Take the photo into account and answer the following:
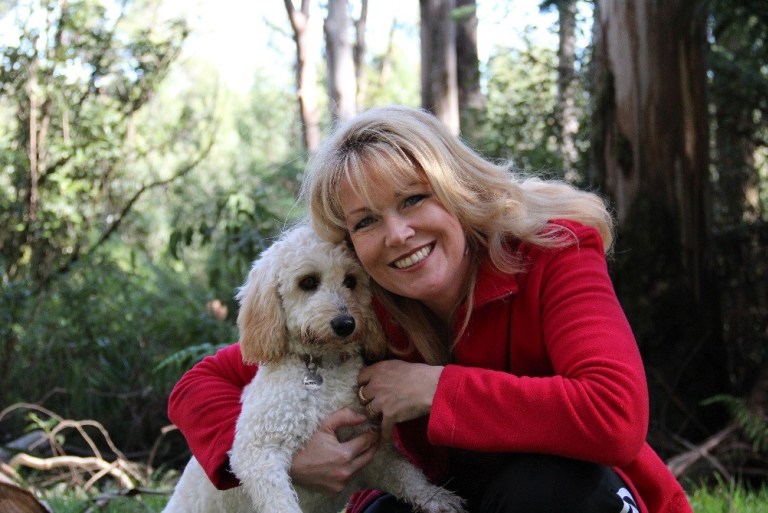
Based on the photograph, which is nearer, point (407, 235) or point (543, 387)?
point (543, 387)

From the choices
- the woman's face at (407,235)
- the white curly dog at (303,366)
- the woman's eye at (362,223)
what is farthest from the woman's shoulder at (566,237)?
the white curly dog at (303,366)

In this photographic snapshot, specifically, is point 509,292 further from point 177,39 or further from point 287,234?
point 177,39

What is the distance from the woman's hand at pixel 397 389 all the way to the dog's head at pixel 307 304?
0.43 feet

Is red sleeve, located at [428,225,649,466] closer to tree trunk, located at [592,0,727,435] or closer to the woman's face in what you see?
the woman's face

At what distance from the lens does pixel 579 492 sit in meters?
2.37

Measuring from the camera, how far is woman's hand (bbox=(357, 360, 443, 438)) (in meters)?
2.52

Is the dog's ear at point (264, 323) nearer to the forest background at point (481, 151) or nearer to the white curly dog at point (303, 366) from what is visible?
the white curly dog at point (303, 366)

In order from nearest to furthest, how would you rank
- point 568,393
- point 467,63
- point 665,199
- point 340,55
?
point 568,393 < point 665,199 < point 340,55 < point 467,63

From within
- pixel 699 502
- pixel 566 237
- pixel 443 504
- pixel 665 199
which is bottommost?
pixel 699 502

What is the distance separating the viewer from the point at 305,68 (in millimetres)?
8906

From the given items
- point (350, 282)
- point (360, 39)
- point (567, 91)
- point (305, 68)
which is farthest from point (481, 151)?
point (360, 39)

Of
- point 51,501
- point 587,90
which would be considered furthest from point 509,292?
point 587,90

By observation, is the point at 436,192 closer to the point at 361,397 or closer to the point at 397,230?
the point at 397,230

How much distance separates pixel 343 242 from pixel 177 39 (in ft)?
16.9
